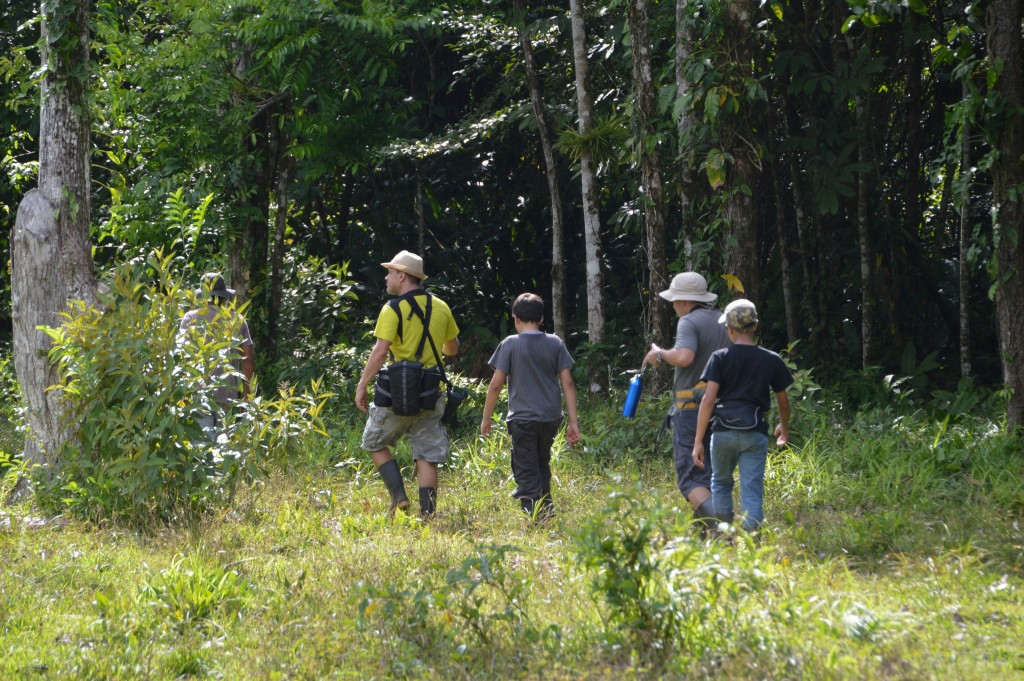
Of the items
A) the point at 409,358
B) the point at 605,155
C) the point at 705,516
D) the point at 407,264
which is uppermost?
the point at 605,155

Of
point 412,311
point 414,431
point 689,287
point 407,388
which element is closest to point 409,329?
point 412,311

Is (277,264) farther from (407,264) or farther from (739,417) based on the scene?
(739,417)

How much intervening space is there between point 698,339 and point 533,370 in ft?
4.06

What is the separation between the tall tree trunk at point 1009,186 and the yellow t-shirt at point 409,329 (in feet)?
16.0

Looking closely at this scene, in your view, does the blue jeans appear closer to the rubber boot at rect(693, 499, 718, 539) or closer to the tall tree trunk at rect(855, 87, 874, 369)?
the rubber boot at rect(693, 499, 718, 539)

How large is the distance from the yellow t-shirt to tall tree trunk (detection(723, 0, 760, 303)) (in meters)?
3.39

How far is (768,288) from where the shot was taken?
44.7ft

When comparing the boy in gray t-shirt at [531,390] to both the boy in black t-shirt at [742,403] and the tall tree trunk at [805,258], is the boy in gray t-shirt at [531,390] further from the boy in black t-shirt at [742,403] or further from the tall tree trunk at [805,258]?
the tall tree trunk at [805,258]

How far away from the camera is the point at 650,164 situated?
10.8 m

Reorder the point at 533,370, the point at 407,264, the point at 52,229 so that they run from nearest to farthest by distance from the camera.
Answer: the point at 533,370, the point at 407,264, the point at 52,229

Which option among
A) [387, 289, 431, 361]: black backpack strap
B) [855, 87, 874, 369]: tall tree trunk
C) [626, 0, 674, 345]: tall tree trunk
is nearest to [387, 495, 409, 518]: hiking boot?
[387, 289, 431, 361]: black backpack strap

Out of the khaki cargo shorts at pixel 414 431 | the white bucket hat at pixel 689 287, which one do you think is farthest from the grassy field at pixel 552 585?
the white bucket hat at pixel 689 287

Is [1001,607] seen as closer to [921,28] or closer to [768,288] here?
[921,28]

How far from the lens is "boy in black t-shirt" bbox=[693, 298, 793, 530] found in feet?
21.0
